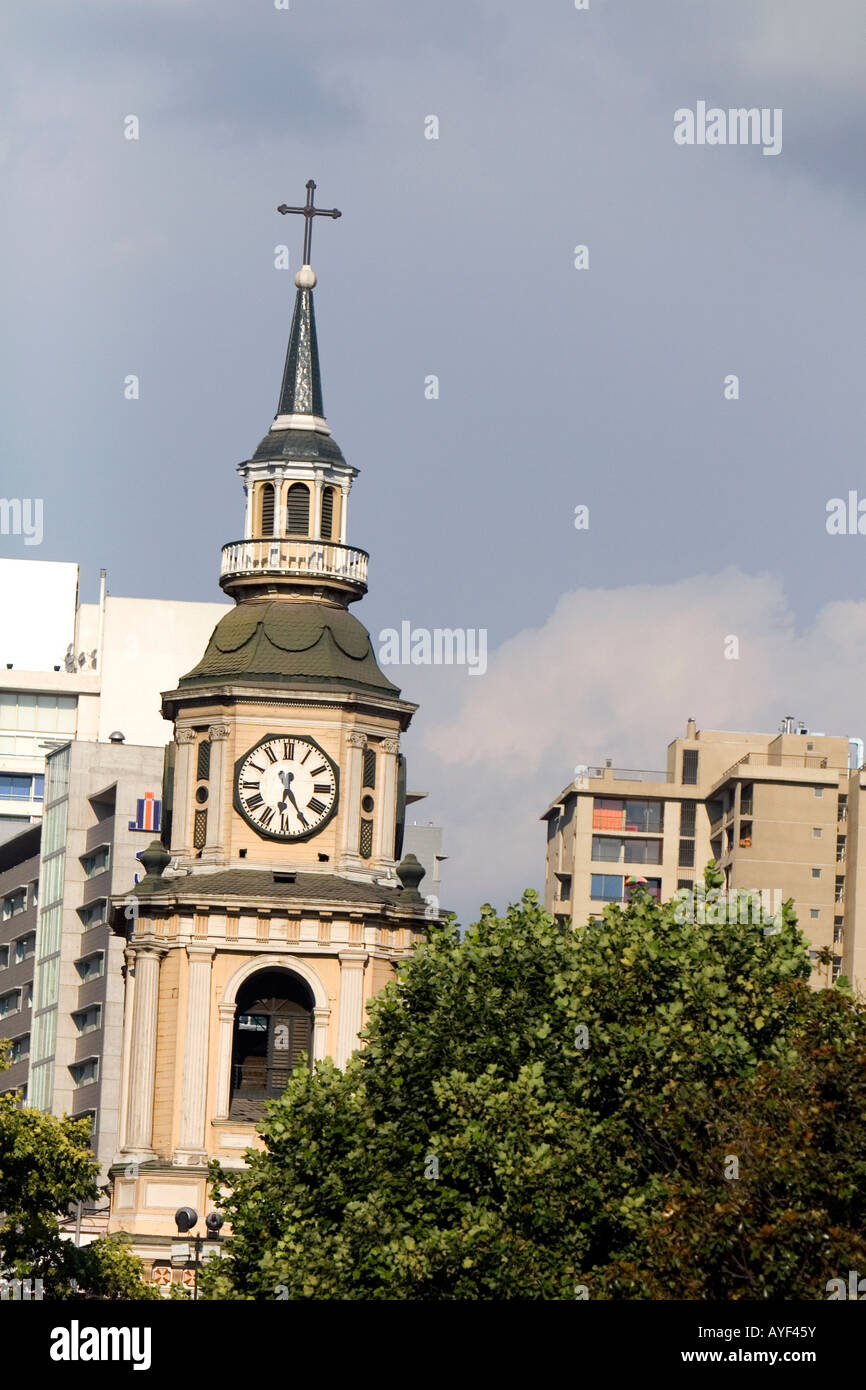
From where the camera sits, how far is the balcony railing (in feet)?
354

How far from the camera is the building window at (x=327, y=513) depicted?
109375mm

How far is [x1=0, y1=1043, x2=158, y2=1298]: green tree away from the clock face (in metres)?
10.1

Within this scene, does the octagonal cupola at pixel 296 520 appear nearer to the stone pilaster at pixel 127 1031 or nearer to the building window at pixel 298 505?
the building window at pixel 298 505

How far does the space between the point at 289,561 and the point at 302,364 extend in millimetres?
7873

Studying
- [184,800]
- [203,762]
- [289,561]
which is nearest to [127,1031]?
[184,800]

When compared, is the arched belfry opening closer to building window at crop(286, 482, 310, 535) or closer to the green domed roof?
the green domed roof

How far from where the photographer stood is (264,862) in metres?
105

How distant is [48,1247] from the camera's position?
3851 inches

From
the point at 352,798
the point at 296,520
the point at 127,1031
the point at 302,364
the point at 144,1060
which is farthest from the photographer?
the point at 302,364

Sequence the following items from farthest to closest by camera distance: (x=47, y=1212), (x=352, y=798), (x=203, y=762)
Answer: (x=203, y=762) → (x=352, y=798) → (x=47, y=1212)

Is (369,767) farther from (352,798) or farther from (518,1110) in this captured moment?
(518,1110)
